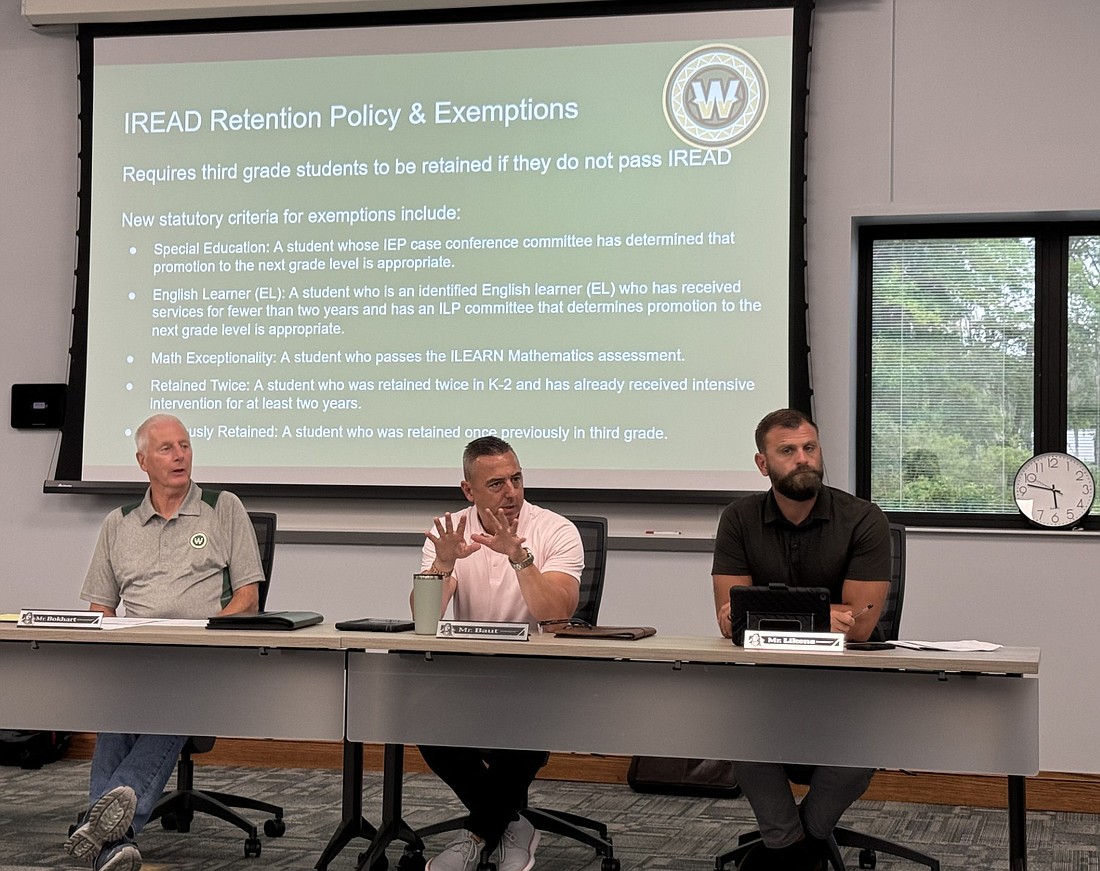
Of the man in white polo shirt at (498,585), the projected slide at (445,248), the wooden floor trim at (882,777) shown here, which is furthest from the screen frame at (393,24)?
the man in white polo shirt at (498,585)

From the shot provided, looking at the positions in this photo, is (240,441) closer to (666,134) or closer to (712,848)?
(666,134)

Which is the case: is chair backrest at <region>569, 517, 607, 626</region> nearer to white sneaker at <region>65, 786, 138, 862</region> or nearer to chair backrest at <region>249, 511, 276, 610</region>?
chair backrest at <region>249, 511, 276, 610</region>

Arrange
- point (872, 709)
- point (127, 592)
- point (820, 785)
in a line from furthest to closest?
point (127, 592)
point (820, 785)
point (872, 709)

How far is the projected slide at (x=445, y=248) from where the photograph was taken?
489cm

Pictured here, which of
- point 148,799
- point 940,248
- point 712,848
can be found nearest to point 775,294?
point 940,248

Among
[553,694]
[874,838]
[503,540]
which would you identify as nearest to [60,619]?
[503,540]

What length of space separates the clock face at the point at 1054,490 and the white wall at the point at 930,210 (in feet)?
0.35

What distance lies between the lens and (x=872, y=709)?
2777mm

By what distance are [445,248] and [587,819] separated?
226cm

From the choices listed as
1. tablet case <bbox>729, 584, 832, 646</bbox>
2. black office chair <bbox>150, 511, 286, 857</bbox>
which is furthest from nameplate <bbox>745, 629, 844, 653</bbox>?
black office chair <bbox>150, 511, 286, 857</bbox>

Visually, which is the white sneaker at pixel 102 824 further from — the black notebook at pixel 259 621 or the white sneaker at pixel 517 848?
the white sneaker at pixel 517 848

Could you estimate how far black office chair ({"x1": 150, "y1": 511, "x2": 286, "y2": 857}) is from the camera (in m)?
3.92

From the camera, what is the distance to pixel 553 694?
293cm

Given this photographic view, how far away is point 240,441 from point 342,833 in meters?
2.08
